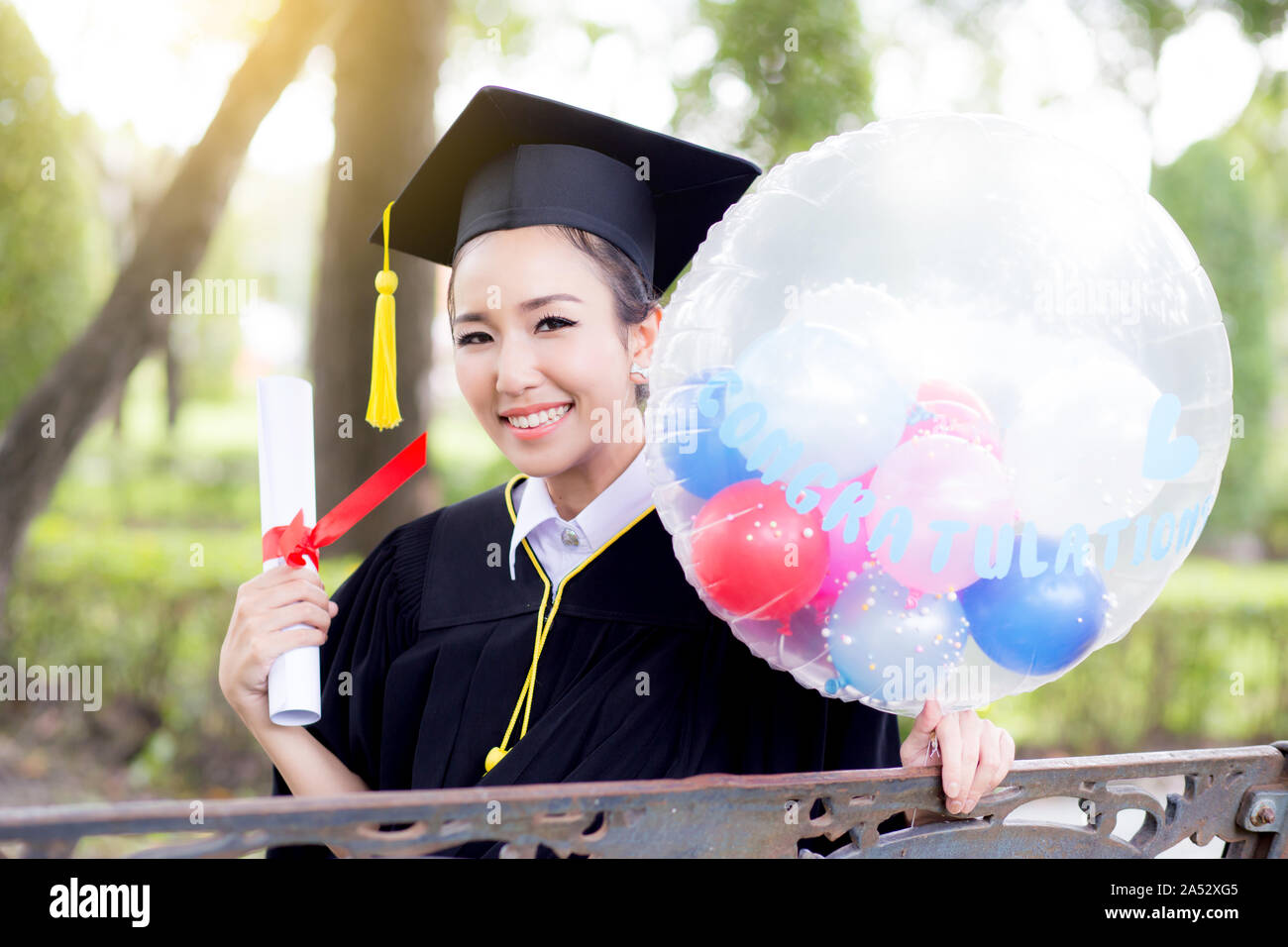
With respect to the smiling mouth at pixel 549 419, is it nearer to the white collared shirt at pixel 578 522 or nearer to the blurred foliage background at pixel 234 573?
the white collared shirt at pixel 578 522

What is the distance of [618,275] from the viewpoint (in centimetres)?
188

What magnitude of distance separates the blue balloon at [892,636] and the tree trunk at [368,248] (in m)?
3.64

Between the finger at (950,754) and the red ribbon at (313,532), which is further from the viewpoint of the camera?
the red ribbon at (313,532)

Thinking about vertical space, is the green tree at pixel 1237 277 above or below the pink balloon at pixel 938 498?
above

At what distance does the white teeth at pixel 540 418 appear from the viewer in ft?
5.91

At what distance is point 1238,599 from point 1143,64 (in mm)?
9794

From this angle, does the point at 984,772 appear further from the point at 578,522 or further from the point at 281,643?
the point at 281,643

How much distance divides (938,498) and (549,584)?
896 mm

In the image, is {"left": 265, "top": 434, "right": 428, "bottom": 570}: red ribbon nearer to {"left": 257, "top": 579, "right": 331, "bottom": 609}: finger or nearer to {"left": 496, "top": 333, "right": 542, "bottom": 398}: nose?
{"left": 257, "top": 579, "right": 331, "bottom": 609}: finger

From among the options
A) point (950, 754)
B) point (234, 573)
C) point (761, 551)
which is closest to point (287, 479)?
point (761, 551)

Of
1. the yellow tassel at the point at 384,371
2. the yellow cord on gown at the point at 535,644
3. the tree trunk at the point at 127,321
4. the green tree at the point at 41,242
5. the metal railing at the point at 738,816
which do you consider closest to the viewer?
the metal railing at the point at 738,816

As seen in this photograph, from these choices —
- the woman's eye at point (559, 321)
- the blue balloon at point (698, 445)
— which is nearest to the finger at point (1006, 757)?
the blue balloon at point (698, 445)

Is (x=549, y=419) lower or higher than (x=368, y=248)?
lower
